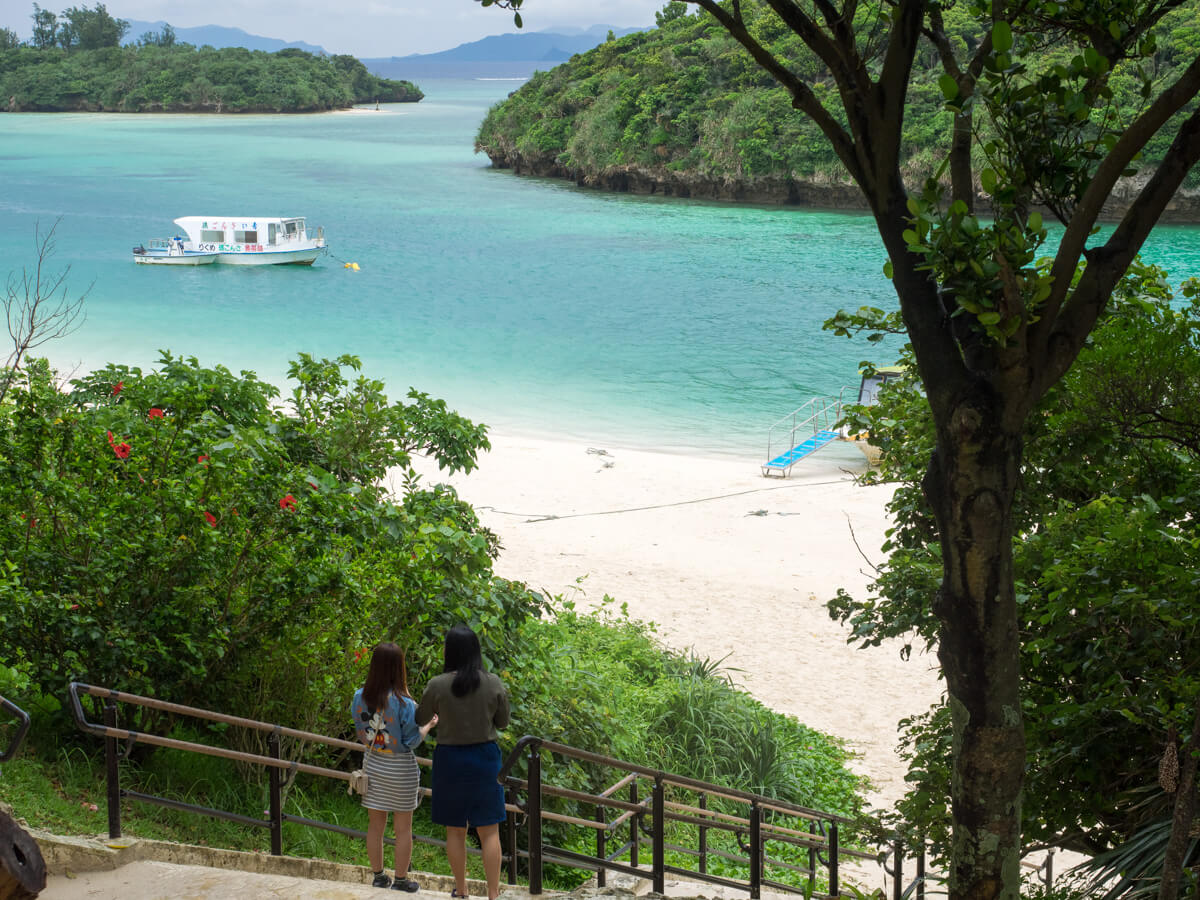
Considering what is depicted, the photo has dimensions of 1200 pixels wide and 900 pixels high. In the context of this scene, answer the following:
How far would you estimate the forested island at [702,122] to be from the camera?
6088cm

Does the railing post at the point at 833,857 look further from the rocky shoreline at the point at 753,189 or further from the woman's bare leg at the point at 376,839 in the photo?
the rocky shoreline at the point at 753,189

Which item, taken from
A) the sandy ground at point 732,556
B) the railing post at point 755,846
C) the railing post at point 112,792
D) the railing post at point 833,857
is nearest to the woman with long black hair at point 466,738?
the railing post at point 112,792

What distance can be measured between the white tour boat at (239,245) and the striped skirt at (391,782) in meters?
51.1

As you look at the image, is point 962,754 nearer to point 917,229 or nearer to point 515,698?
point 917,229

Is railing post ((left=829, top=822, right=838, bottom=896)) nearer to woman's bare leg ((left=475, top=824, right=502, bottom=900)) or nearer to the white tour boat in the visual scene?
woman's bare leg ((left=475, top=824, right=502, bottom=900))

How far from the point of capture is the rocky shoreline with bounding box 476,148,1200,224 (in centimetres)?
6103

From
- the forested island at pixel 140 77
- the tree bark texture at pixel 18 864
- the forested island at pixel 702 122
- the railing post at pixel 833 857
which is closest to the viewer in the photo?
the tree bark texture at pixel 18 864

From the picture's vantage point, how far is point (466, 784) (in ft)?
15.1

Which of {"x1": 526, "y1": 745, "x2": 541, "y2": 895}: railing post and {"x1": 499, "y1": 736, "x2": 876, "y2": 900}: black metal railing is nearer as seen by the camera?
{"x1": 526, "y1": 745, "x2": 541, "y2": 895}: railing post

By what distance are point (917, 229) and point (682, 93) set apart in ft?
244

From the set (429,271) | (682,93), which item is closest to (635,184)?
(682,93)

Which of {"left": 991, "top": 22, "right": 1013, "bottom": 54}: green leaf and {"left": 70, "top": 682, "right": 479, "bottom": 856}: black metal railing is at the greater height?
{"left": 991, "top": 22, "right": 1013, "bottom": 54}: green leaf

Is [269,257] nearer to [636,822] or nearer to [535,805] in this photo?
[636,822]

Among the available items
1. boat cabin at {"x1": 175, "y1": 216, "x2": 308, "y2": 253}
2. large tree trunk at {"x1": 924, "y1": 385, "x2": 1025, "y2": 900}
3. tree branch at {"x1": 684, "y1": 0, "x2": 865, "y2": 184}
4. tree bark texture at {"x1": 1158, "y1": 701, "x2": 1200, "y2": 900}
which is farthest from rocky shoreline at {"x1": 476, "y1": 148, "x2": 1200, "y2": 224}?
large tree trunk at {"x1": 924, "y1": 385, "x2": 1025, "y2": 900}
